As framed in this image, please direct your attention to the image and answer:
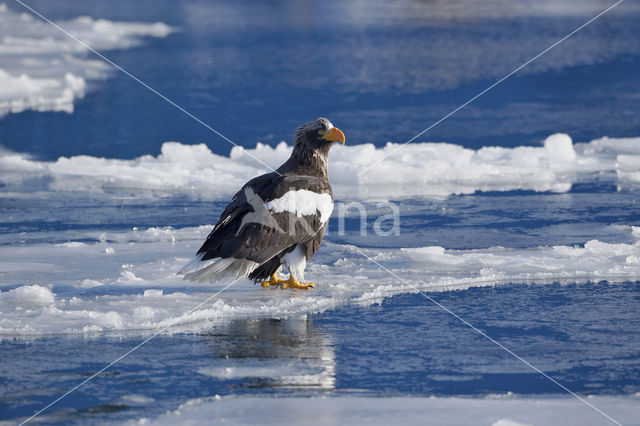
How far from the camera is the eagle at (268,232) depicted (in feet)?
18.6

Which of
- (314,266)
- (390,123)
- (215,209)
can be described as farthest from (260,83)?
(314,266)

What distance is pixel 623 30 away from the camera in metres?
23.0

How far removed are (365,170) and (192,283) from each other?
3866 mm

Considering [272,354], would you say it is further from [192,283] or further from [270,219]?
[192,283]

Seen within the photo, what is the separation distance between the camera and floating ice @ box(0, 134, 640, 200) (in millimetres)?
9391

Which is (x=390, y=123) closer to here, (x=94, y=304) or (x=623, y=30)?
(x=94, y=304)

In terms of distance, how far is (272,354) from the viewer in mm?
4785

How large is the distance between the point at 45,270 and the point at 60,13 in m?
25.0

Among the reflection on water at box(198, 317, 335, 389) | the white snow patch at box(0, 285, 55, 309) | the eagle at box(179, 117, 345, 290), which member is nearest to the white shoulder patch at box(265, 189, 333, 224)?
the eagle at box(179, 117, 345, 290)

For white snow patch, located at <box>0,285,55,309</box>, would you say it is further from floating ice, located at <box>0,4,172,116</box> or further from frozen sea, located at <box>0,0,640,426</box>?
floating ice, located at <box>0,4,172,116</box>

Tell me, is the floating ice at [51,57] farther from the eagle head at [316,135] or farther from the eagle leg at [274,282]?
the eagle leg at [274,282]

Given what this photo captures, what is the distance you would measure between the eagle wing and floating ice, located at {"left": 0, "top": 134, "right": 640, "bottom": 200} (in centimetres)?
308

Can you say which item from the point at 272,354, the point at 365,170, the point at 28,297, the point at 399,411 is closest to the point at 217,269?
the point at 272,354

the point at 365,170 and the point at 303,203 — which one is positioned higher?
the point at 365,170
